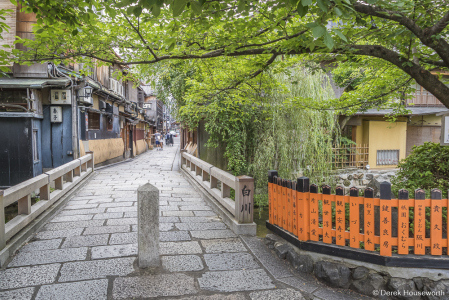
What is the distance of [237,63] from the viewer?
20.7ft

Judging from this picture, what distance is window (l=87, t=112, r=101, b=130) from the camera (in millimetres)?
15248

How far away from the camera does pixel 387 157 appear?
50.6 feet

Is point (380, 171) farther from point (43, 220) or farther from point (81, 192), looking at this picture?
point (43, 220)

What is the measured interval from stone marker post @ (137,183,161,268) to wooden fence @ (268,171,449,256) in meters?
2.09

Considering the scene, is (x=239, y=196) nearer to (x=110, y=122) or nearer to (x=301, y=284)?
(x=301, y=284)

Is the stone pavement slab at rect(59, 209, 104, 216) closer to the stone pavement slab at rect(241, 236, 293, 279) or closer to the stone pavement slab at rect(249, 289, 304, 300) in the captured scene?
the stone pavement slab at rect(241, 236, 293, 279)

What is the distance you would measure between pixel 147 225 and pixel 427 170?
5668 mm

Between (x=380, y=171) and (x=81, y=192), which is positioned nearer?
(x=81, y=192)

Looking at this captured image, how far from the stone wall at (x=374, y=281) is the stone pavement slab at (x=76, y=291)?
263 centimetres

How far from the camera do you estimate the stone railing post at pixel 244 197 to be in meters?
5.34

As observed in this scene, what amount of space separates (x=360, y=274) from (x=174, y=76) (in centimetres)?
1115

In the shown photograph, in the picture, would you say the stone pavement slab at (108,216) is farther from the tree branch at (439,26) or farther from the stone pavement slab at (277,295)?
the tree branch at (439,26)

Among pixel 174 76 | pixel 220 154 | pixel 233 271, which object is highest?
pixel 174 76

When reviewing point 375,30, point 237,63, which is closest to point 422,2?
point 375,30
